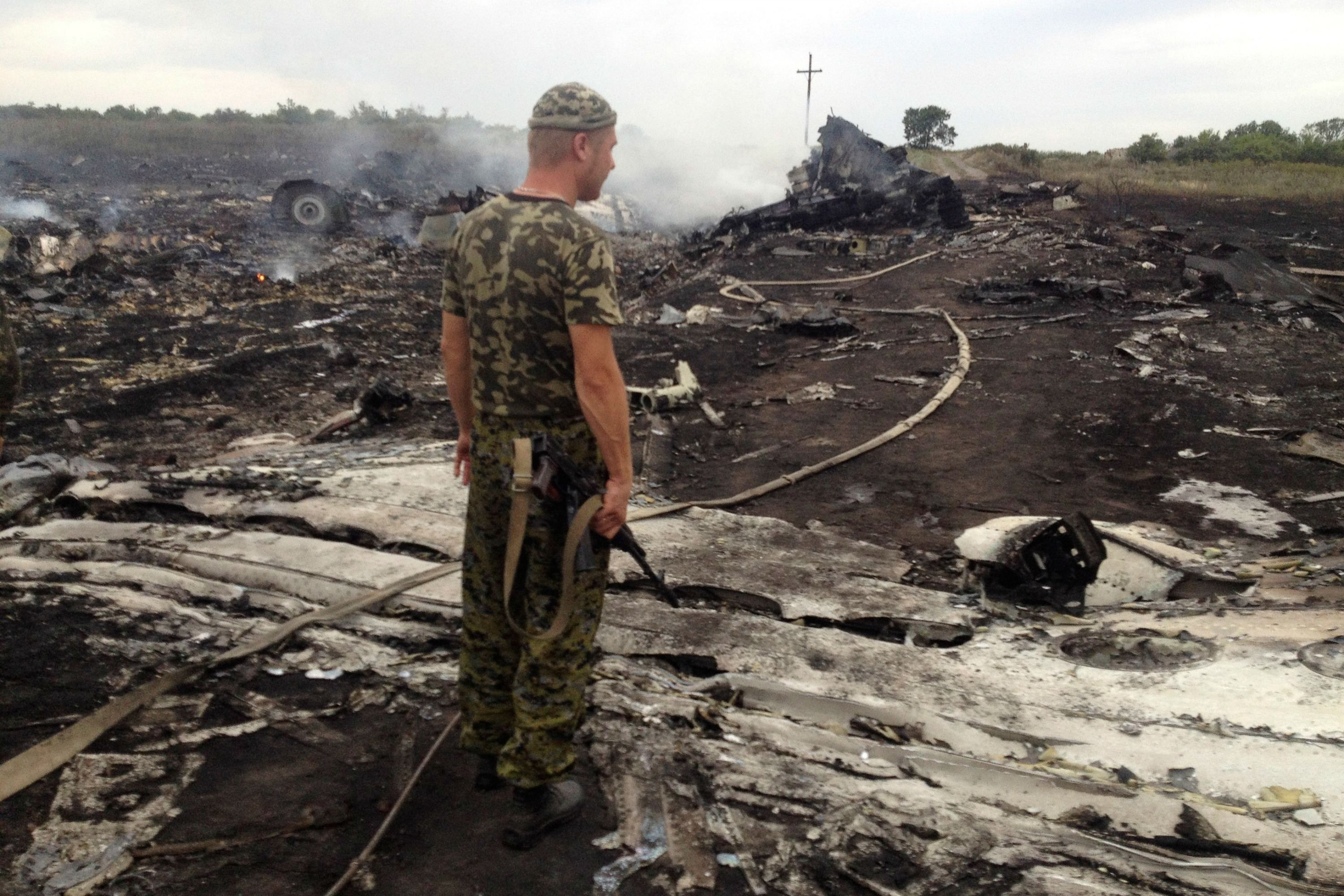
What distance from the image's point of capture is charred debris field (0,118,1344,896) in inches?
84.3

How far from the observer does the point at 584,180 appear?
212 cm

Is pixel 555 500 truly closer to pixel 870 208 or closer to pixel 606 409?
pixel 606 409

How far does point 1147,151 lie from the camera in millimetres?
34719

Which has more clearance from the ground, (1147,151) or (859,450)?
(1147,151)

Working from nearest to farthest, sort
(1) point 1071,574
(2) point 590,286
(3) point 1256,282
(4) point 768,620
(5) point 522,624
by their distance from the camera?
(2) point 590,286
(5) point 522,624
(4) point 768,620
(1) point 1071,574
(3) point 1256,282

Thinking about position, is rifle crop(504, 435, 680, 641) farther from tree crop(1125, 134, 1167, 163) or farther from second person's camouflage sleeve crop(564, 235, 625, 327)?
tree crop(1125, 134, 1167, 163)

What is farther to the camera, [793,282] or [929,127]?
[929,127]

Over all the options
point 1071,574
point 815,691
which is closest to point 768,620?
point 815,691

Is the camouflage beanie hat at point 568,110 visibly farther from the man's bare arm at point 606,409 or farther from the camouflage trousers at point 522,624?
the camouflage trousers at point 522,624

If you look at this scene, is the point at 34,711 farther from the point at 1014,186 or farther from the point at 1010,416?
the point at 1014,186

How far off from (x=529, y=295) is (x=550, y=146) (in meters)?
0.37

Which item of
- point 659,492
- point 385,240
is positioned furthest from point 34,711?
point 385,240

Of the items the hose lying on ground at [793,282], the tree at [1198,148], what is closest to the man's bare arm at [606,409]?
the hose lying on ground at [793,282]

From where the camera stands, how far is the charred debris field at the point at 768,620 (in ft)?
7.02
